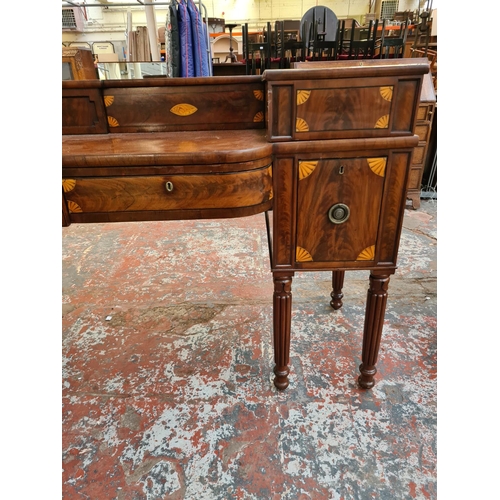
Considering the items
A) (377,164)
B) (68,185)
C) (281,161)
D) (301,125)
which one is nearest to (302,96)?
(301,125)

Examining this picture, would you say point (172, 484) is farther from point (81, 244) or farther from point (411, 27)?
point (411, 27)

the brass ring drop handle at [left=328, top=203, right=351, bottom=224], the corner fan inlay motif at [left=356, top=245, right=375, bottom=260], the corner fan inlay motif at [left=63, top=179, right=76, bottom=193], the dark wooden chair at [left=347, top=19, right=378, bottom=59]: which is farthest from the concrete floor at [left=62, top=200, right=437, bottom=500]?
the dark wooden chair at [left=347, top=19, right=378, bottom=59]

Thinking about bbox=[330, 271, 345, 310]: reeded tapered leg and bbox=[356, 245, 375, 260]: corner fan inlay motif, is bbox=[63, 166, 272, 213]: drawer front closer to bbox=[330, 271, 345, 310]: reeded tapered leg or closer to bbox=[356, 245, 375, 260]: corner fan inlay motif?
bbox=[356, 245, 375, 260]: corner fan inlay motif

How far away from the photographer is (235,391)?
151cm

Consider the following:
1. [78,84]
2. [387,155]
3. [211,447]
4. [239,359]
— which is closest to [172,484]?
[211,447]

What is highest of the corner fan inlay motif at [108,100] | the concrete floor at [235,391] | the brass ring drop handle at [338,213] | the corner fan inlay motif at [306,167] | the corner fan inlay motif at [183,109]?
the corner fan inlay motif at [108,100]

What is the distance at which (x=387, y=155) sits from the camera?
1094 mm

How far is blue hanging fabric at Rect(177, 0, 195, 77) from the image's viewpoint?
1498 millimetres

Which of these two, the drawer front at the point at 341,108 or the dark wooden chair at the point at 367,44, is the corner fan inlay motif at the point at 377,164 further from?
the dark wooden chair at the point at 367,44

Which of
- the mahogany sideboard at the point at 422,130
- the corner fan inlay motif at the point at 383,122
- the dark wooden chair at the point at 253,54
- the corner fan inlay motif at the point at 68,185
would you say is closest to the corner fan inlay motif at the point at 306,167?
the corner fan inlay motif at the point at 383,122

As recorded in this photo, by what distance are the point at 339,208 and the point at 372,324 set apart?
21.0 inches

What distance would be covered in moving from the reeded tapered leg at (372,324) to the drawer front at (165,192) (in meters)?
0.60

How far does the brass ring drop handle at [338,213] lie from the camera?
1157 millimetres

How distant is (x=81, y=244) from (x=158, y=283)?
107 cm
